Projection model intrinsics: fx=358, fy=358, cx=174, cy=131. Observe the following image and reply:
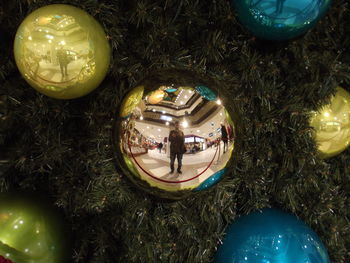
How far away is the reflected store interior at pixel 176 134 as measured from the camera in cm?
46

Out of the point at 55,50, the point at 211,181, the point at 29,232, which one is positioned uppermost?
the point at 55,50

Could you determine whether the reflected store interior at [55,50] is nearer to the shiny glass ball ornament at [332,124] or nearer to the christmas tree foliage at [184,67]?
the christmas tree foliage at [184,67]

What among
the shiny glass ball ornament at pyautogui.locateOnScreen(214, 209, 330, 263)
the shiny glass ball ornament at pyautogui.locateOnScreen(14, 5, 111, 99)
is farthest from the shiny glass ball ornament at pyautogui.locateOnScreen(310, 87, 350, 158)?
the shiny glass ball ornament at pyautogui.locateOnScreen(14, 5, 111, 99)

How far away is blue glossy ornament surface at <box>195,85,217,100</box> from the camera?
479 mm

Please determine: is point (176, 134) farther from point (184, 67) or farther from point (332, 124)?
point (332, 124)

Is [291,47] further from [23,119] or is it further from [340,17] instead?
[23,119]

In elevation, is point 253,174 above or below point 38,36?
below

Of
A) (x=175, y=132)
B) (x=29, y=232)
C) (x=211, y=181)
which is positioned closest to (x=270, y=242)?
(x=211, y=181)

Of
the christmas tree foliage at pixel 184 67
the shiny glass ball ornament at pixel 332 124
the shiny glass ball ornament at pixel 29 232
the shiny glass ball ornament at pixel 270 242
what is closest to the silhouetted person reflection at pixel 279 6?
the christmas tree foliage at pixel 184 67

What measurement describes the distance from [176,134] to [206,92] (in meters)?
0.07

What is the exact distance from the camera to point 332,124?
64 cm

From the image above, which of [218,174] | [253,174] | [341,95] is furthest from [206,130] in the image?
[341,95]

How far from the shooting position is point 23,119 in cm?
64

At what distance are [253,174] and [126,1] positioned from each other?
382 mm
